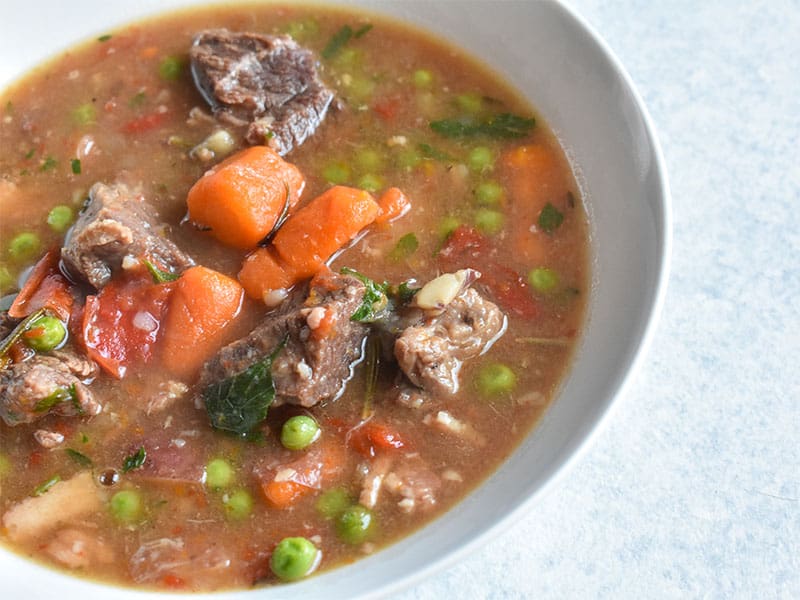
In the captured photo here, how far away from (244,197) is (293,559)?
171cm

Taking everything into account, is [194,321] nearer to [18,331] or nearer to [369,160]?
[18,331]

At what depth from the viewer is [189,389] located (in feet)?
14.0

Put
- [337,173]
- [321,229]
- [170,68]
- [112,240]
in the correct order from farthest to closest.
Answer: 1. [170,68]
2. [337,173]
3. [321,229]
4. [112,240]

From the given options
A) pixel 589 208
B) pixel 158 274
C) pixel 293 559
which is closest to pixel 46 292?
pixel 158 274

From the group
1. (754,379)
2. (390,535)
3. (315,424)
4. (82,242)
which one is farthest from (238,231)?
(754,379)

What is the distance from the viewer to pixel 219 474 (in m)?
4.04

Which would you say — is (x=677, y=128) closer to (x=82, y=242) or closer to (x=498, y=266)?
(x=498, y=266)

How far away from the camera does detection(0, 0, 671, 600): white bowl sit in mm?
A: 3727

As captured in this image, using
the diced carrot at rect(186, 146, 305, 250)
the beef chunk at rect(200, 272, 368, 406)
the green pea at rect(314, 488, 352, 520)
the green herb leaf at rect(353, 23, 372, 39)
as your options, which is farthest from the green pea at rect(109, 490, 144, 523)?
the green herb leaf at rect(353, 23, 372, 39)

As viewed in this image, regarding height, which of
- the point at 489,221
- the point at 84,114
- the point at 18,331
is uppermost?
the point at 84,114

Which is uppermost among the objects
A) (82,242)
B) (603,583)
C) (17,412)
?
(82,242)

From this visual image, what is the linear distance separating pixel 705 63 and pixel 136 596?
419cm

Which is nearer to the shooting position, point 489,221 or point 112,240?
point 112,240

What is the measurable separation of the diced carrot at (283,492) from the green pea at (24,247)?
1.75m
